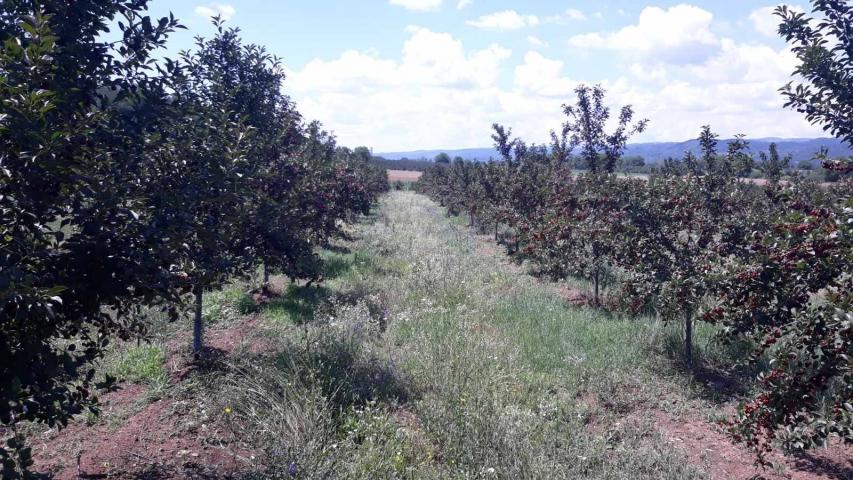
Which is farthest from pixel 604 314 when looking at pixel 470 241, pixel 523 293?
pixel 470 241

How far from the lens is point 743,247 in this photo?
663 centimetres

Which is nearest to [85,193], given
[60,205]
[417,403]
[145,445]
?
[60,205]

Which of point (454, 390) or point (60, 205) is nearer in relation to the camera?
point (60, 205)

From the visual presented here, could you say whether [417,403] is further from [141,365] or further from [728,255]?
[728,255]

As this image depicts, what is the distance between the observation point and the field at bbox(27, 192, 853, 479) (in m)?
4.60

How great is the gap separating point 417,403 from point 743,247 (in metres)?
4.04

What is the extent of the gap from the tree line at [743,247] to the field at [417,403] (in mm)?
568

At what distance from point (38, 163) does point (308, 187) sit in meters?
8.05

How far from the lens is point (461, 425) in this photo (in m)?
4.98

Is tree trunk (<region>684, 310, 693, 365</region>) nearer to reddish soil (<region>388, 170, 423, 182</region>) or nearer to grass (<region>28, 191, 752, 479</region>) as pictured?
grass (<region>28, 191, 752, 479</region>)

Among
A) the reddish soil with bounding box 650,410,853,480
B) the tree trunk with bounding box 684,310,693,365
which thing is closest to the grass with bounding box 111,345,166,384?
the reddish soil with bounding box 650,410,853,480

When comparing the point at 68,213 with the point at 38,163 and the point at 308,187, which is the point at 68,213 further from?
the point at 308,187

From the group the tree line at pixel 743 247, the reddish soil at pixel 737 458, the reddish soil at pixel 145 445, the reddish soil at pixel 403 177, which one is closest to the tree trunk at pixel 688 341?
the tree line at pixel 743 247

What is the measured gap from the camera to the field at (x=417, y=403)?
460cm
